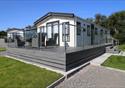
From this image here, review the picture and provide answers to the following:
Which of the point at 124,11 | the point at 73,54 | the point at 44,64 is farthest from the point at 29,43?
the point at 124,11

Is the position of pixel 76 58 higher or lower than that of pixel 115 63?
higher

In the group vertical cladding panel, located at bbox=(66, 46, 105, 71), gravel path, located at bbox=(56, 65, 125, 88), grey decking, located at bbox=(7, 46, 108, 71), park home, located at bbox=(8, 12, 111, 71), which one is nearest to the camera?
gravel path, located at bbox=(56, 65, 125, 88)

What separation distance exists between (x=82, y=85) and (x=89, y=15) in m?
45.7

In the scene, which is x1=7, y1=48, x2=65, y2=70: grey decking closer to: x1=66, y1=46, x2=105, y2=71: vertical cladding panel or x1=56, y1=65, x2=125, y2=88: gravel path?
x1=66, y1=46, x2=105, y2=71: vertical cladding panel

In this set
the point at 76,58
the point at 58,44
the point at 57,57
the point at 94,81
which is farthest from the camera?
the point at 58,44

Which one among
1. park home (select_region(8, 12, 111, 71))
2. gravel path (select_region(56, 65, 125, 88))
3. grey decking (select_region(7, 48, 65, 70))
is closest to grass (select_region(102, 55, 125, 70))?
park home (select_region(8, 12, 111, 71))

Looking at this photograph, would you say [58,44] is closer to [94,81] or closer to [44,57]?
[44,57]

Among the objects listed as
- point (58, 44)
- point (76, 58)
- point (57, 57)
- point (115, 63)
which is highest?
point (58, 44)

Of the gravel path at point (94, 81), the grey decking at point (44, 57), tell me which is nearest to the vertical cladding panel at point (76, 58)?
the grey decking at point (44, 57)

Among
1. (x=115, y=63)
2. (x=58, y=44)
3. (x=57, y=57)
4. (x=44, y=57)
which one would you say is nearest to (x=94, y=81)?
(x=57, y=57)

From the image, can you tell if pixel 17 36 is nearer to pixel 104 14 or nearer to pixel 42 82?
pixel 42 82

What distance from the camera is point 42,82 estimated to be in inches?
242

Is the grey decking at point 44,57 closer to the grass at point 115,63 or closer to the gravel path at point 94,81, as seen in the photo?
the gravel path at point 94,81

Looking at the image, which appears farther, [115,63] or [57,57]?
[115,63]
